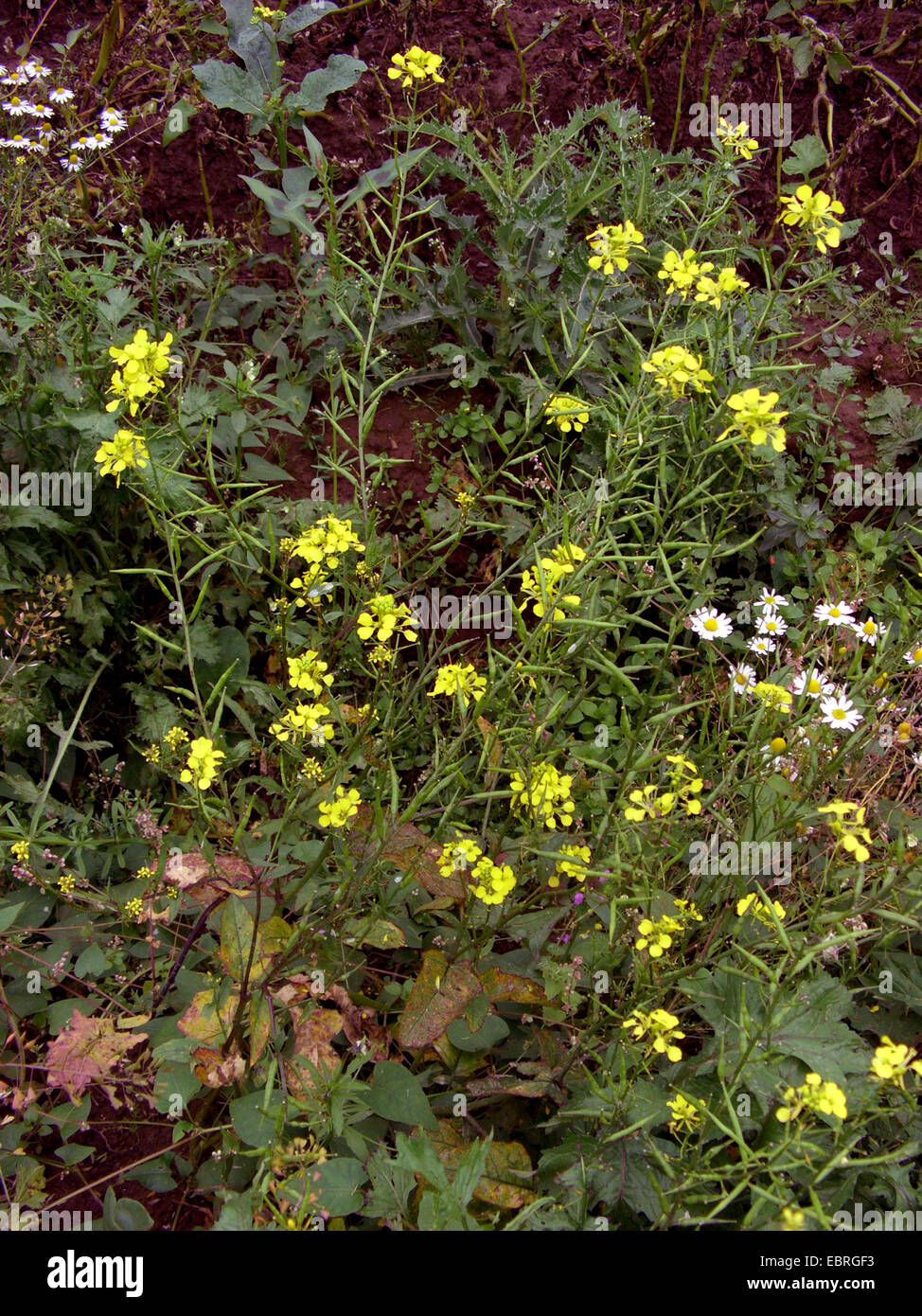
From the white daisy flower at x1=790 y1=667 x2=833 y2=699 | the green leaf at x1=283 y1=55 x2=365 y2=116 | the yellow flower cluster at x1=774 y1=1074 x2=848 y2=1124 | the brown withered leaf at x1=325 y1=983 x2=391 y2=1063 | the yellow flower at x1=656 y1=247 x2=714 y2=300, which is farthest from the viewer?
the green leaf at x1=283 y1=55 x2=365 y2=116

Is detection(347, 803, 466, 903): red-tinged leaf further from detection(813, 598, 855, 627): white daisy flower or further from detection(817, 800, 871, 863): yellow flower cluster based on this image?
detection(813, 598, 855, 627): white daisy flower

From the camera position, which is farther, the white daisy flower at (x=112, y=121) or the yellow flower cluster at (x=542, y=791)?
the white daisy flower at (x=112, y=121)

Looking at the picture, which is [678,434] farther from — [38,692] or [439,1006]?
[38,692]

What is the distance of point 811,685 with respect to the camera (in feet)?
7.16

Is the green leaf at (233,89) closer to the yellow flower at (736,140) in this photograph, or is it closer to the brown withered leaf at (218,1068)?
the yellow flower at (736,140)

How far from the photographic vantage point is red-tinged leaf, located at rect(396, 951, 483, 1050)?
1718mm

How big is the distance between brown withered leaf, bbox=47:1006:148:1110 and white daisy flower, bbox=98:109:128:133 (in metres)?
2.79

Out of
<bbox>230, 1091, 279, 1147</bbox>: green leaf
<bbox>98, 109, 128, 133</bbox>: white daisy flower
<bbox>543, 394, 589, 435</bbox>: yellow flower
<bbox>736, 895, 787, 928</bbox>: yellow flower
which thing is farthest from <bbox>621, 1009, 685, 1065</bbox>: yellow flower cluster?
<bbox>98, 109, 128, 133</bbox>: white daisy flower

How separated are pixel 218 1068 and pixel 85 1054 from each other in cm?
32

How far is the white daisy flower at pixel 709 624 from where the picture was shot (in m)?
2.70

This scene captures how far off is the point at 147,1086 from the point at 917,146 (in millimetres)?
3991

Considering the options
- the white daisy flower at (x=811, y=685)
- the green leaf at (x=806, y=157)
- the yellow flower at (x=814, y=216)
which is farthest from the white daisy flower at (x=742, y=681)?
the green leaf at (x=806, y=157)

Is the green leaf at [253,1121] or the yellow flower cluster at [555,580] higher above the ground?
the yellow flower cluster at [555,580]

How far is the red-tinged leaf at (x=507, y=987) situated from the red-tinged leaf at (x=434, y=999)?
0.03m
